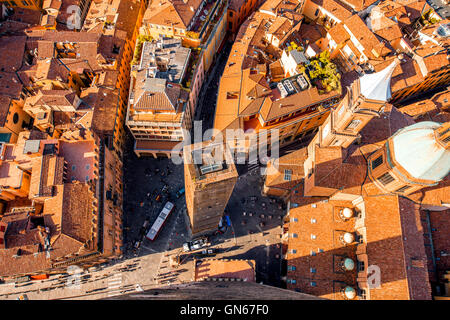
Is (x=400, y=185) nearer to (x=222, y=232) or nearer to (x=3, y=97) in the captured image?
(x=222, y=232)

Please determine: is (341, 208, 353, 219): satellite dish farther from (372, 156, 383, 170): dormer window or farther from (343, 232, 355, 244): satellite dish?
(372, 156, 383, 170): dormer window

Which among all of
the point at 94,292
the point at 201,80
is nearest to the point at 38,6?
the point at 201,80

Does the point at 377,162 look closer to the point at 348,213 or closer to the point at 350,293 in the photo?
the point at 348,213

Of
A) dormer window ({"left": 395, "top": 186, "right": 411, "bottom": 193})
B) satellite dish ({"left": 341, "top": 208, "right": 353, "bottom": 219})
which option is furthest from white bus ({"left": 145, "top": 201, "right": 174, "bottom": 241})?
dormer window ({"left": 395, "top": 186, "right": 411, "bottom": 193})

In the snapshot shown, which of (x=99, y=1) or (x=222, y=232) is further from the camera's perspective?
(x=99, y=1)

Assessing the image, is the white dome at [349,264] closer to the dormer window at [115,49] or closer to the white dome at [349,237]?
the white dome at [349,237]

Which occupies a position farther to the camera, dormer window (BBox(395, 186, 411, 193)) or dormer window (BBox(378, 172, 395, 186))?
dormer window (BBox(395, 186, 411, 193))

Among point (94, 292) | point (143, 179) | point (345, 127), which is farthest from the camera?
point (143, 179)
